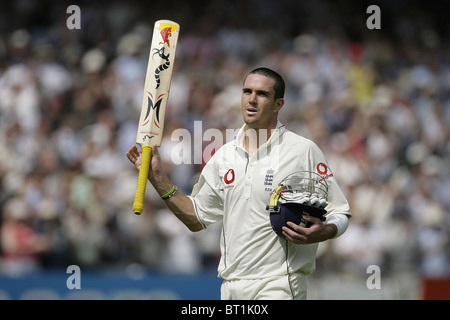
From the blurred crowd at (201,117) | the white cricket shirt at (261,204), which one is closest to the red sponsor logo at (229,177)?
the white cricket shirt at (261,204)

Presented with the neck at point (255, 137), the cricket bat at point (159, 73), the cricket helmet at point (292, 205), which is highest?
the cricket bat at point (159, 73)

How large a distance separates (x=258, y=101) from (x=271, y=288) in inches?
52.8

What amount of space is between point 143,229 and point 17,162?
2.13m

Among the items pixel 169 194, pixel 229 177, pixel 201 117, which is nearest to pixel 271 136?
pixel 229 177

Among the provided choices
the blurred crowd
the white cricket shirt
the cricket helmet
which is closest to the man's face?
the white cricket shirt

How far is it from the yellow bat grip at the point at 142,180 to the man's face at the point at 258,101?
77cm

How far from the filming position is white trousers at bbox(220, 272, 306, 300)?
17.4ft

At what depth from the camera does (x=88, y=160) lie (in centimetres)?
1068

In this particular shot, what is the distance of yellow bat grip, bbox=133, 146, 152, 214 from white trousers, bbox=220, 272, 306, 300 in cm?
88

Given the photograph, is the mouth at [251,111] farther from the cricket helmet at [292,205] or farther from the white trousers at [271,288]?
the white trousers at [271,288]

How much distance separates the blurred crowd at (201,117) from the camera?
9836mm
